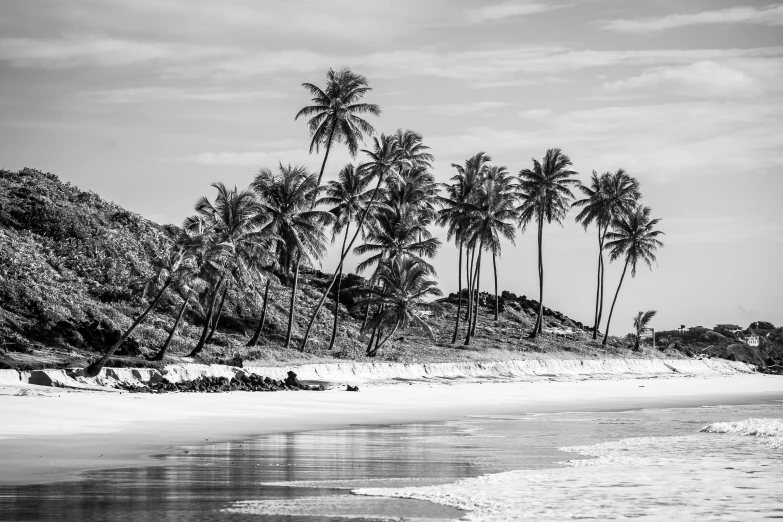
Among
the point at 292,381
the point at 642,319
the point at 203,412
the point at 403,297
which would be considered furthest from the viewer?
the point at 642,319

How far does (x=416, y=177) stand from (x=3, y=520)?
183 feet

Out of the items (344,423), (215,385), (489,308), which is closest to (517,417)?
(344,423)

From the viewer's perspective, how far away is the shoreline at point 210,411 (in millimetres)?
14828

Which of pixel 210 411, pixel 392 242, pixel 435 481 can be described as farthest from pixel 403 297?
pixel 435 481

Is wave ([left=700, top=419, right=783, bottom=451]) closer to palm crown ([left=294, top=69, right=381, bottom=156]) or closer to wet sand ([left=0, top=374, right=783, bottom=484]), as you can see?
wet sand ([left=0, top=374, right=783, bottom=484])

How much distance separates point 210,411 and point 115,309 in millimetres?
28838

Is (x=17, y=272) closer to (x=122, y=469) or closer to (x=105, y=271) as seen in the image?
(x=105, y=271)

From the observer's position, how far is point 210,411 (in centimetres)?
2481

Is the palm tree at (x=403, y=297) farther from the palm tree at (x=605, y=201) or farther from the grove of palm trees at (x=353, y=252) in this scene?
the palm tree at (x=605, y=201)

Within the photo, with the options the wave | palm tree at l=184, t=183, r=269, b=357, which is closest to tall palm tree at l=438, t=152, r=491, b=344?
palm tree at l=184, t=183, r=269, b=357

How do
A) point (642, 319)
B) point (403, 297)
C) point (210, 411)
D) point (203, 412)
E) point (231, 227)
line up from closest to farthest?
1. point (203, 412)
2. point (210, 411)
3. point (231, 227)
4. point (403, 297)
5. point (642, 319)

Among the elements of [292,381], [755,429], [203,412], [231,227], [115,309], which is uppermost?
[231,227]

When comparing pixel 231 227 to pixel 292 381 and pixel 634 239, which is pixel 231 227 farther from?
pixel 634 239

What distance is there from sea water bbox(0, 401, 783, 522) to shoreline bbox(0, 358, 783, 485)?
1.05 m
